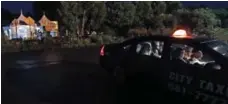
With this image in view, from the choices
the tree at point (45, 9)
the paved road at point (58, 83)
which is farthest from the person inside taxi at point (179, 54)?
the tree at point (45, 9)

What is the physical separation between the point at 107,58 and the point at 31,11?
455 inches

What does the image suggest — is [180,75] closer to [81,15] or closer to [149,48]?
[149,48]

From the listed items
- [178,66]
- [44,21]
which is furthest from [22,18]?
[178,66]

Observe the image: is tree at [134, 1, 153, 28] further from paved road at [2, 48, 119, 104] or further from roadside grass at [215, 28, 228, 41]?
paved road at [2, 48, 119, 104]

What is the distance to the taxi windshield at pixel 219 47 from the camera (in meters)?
6.46

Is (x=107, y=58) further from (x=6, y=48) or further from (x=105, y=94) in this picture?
(x=6, y=48)

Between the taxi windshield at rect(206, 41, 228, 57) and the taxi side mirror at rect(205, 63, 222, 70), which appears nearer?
the taxi side mirror at rect(205, 63, 222, 70)

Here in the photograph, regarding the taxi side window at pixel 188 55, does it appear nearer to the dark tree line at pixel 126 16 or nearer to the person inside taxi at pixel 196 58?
the person inside taxi at pixel 196 58

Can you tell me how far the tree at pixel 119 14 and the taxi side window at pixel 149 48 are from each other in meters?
11.4

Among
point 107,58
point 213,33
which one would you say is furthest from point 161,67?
point 213,33

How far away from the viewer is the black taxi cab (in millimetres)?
6113

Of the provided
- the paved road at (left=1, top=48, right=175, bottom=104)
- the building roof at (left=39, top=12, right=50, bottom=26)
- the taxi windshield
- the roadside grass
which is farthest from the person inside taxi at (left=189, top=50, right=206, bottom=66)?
the roadside grass

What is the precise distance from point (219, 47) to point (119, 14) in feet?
40.8

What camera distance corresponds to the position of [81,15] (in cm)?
1797
